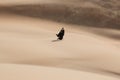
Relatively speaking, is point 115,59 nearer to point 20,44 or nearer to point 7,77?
point 20,44

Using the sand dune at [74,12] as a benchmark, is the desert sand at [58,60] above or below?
below

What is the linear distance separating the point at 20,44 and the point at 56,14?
1490 centimetres

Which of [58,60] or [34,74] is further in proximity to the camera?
[58,60]

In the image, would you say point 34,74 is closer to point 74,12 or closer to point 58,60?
point 58,60

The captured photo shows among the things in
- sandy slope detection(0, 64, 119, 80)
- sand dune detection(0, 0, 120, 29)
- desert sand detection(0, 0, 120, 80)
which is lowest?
sandy slope detection(0, 64, 119, 80)

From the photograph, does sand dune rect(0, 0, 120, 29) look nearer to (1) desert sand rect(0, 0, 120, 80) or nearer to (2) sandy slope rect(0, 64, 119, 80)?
(1) desert sand rect(0, 0, 120, 80)

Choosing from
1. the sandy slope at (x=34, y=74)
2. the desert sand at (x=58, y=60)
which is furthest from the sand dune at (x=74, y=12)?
the sandy slope at (x=34, y=74)

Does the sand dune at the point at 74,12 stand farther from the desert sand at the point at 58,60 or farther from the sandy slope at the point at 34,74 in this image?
the sandy slope at the point at 34,74

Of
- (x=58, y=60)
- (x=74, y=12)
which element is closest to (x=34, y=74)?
(x=58, y=60)

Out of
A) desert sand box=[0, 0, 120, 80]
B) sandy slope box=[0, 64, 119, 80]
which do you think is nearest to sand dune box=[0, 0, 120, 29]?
desert sand box=[0, 0, 120, 80]

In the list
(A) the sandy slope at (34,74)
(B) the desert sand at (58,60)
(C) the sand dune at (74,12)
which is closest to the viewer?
(A) the sandy slope at (34,74)

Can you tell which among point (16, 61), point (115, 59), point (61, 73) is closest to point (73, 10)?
point (115, 59)

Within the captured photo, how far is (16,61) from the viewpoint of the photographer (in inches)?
482

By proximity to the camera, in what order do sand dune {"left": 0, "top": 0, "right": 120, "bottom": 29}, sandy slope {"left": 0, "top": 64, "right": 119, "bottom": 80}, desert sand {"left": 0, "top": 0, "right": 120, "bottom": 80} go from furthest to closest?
sand dune {"left": 0, "top": 0, "right": 120, "bottom": 29} < desert sand {"left": 0, "top": 0, "right": 120, "bottom": 80} < sandy slope {"left": 0, "top": 64, "right": 119, "bottom": 80}
